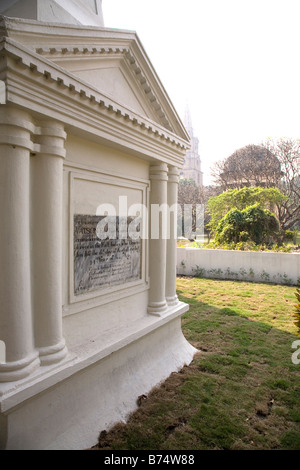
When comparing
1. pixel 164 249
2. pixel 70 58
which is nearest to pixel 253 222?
pixel 164 249

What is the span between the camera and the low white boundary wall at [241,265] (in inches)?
431

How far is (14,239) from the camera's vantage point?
2.59 meters

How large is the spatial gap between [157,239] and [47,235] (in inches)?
90.3

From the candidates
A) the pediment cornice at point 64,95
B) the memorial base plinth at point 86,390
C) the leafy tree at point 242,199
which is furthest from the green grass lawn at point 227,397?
the leafy tree at point 242,199

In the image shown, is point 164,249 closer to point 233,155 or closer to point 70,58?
point 70,58

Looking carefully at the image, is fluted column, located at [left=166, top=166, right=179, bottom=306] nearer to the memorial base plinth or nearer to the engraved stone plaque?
the memorial base plinth

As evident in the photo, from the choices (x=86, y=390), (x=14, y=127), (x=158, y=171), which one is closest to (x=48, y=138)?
(x=14, y=127)

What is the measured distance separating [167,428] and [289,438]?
4.32 ft

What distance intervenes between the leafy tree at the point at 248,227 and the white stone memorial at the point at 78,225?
9.32 meters

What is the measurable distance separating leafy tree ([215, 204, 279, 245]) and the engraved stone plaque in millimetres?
9841

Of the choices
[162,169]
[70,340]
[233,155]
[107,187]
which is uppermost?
[233,155]

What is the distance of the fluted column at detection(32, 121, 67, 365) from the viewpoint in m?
2.87

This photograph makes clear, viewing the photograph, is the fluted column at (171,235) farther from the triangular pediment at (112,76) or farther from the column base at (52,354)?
the column base at (52,354)
